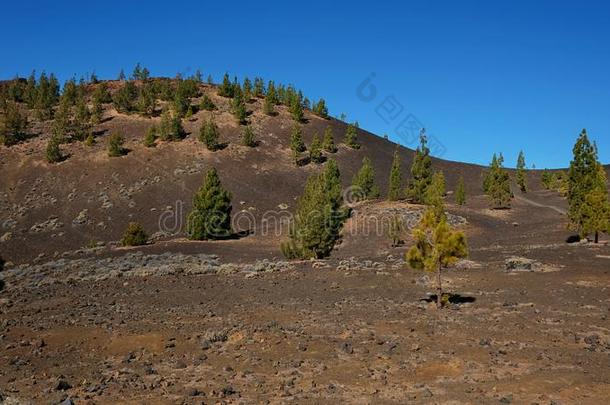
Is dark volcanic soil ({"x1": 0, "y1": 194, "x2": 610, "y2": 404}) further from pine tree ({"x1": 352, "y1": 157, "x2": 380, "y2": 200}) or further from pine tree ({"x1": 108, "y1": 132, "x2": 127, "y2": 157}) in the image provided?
pine tree ({"x1": 108, "y1": 132, "x2": 127, "y2": 157})

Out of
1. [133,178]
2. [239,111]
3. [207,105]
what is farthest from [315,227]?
[207,105]

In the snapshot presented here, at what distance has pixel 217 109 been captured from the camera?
332 ft

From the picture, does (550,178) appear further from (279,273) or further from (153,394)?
(153,394)

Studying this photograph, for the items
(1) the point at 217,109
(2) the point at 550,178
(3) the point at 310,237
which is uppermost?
(1) the point at 217,109

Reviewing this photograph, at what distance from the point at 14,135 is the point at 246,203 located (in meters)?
44.8

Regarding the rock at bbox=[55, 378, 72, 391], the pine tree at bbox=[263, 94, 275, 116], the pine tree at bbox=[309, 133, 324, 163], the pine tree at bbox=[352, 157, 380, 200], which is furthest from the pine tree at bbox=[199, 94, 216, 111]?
the rock at bbox=[55, 378, 72, 391]

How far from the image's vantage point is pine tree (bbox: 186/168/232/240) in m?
49.6

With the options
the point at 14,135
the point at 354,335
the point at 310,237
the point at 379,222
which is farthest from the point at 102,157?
the point at 354,335

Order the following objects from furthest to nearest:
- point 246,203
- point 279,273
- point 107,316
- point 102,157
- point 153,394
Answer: point 102,157 < point 246,203 < point 279,273 < point 107,316 < point 153,394

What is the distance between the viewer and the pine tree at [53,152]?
7738 cm

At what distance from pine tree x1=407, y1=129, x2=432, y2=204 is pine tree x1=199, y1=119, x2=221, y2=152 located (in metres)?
37.2

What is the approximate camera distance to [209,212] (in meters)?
50.2

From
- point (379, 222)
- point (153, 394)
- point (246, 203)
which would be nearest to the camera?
point (153, 394)

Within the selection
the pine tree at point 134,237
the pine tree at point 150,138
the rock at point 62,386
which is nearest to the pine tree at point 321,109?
the pine tree at point 150,138
